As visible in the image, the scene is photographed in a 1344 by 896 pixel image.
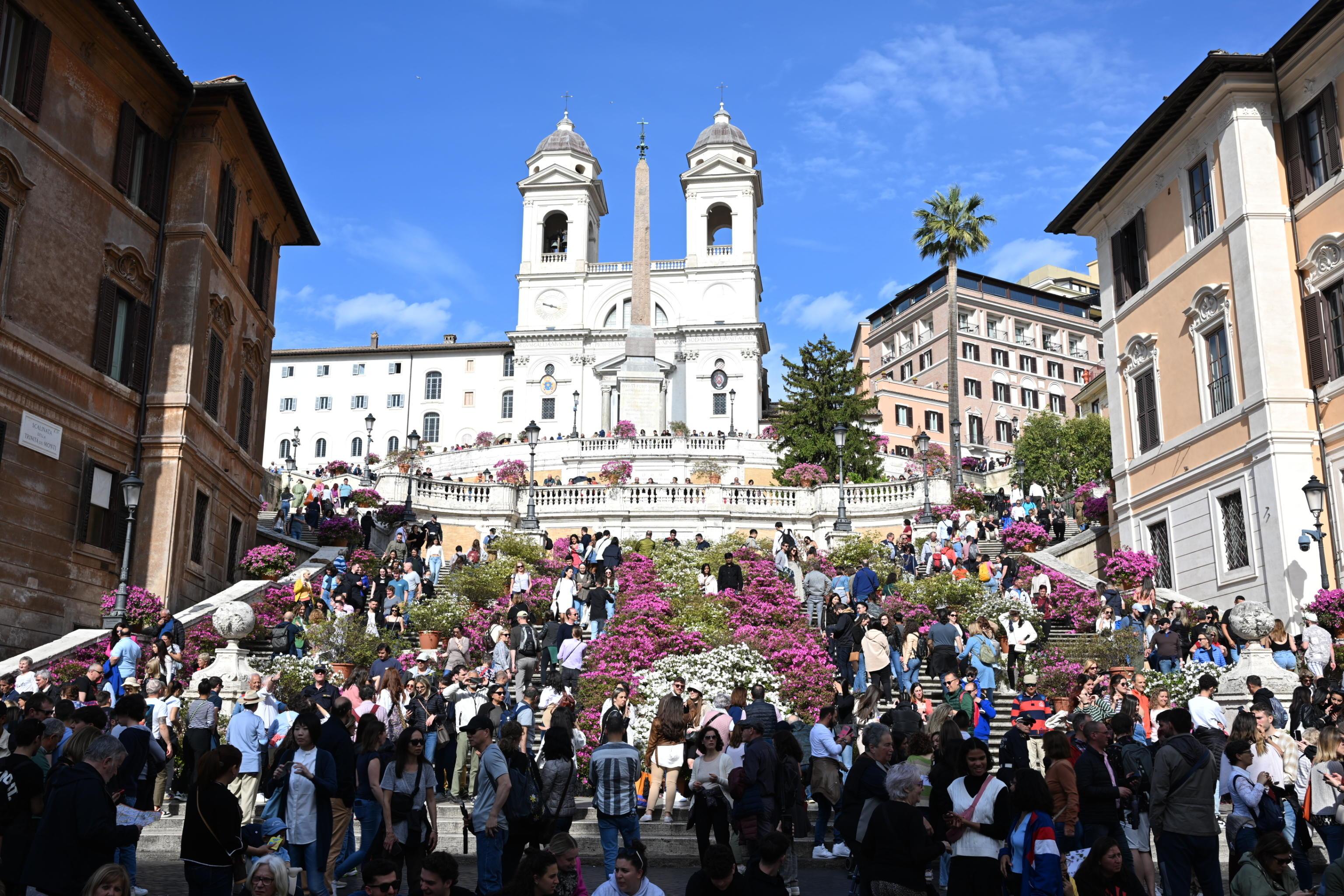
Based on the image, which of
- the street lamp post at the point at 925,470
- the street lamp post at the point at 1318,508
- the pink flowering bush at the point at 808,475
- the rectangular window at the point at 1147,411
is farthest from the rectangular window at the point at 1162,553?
the pink flowering bush at the point at 808,475

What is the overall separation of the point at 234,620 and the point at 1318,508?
62.5 feet

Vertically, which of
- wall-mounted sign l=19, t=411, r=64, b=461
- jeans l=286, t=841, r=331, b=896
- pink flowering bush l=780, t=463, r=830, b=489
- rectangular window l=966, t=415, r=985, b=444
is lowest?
jeans l=286, t=841, r=331, b=896

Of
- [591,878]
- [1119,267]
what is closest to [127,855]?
[591,878]

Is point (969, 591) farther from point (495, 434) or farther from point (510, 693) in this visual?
point (495, 434)

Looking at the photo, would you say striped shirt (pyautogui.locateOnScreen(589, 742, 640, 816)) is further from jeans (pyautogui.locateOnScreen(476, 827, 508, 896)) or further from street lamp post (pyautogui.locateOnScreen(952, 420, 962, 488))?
street lamp post (pyautogui.locateOnScreen(952, 420, 962, 488))

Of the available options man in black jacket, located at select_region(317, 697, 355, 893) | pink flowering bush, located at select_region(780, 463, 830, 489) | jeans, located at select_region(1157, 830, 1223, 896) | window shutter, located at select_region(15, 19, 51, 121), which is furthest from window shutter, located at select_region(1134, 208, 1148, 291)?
man in black jacket, located at select_region(317, 697, 355, 893)

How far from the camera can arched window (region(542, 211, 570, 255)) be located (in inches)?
3625

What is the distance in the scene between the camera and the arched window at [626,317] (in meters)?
86.9

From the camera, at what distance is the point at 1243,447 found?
79.5 ft

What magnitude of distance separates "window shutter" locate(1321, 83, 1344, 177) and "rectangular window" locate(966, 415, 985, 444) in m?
64.2

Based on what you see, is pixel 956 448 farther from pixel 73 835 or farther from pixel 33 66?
pixel 73 835

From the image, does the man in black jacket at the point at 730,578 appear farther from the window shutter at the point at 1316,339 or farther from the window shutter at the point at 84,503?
the window shutter at the point at 84,503

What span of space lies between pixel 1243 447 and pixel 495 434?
65673 millimetres

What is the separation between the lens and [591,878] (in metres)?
12.1
